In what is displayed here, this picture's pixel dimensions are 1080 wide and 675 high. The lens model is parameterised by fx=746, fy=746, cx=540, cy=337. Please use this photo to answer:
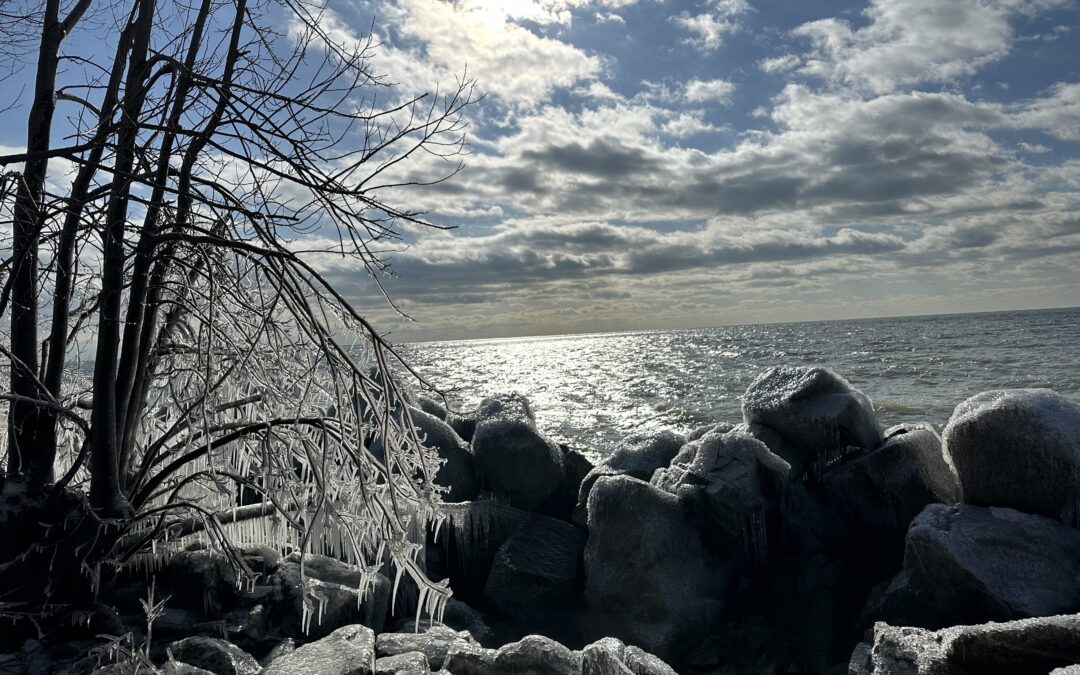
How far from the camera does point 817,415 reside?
400 inches

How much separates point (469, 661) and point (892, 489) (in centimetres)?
620

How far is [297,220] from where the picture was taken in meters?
4.64

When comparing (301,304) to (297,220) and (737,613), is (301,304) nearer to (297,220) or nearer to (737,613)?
A: (297,220)

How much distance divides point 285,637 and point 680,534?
437cm

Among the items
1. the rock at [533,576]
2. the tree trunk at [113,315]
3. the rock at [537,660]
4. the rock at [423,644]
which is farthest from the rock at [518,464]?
the tree trunk at [113,315]

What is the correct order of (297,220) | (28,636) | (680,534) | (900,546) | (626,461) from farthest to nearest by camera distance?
1. (626,461)
2. (900,546)
3. (680,534)
4. (28,636)
5. (297,220)

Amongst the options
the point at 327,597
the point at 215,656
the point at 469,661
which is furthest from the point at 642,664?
the point at 215,656

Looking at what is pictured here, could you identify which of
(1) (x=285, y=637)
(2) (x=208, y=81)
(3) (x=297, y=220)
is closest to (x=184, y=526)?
(1) (x=285, y=637)

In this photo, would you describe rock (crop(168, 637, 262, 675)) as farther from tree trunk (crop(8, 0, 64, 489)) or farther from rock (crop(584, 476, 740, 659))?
rock (crop(584, 476, 740, 659))

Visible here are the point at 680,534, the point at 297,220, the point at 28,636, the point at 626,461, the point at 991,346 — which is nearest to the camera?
the point at 297,220

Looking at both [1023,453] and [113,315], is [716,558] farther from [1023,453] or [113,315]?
[113,315]

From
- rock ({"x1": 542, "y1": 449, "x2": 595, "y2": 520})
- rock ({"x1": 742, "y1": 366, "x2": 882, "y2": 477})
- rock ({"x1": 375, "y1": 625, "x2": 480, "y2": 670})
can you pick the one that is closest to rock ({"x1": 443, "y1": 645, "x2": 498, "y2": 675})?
rock ({"x1": 375, "y1": 625, "x2": 480, "y2": 670})

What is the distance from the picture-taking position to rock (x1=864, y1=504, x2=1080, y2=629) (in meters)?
6.58

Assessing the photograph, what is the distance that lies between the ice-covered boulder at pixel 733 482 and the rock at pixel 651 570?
0.85ft
